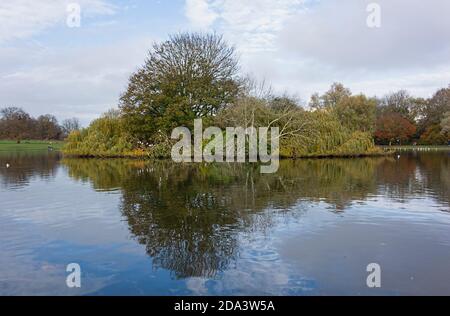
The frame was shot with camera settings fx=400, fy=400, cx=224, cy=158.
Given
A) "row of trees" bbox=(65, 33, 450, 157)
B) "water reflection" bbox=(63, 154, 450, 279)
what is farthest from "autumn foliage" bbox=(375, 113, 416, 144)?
"water reflection" bbox=(63, 154, 450, 279)

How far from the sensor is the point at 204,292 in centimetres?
466

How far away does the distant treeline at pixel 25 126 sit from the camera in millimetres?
71562

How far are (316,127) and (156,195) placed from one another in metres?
21.6

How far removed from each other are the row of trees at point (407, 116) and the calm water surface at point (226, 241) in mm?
43231

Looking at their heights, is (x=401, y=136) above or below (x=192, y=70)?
below

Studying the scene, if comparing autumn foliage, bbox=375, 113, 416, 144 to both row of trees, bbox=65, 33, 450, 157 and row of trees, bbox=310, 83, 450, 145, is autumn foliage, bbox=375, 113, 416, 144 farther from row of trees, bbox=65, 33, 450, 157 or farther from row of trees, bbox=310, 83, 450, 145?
row of trees, bbox=65, 33, 450, 157

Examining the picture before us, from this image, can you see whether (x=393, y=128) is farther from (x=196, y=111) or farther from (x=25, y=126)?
(x=25, y=126)

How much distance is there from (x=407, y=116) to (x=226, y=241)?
64.8 metres

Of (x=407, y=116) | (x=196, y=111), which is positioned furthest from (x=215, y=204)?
(x=407, y=116)

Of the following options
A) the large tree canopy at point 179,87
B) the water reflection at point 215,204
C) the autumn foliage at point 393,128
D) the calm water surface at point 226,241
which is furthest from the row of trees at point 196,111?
the autumn foliage at point 393,128

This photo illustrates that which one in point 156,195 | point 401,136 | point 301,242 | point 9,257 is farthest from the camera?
point 401,136

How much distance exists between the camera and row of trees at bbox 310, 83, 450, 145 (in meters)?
55.8
